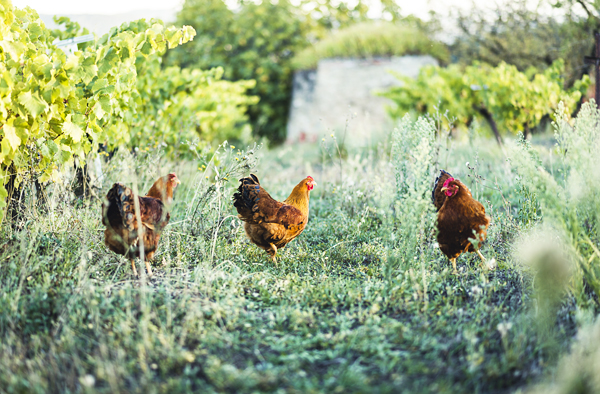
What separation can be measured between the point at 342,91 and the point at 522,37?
12.9 ft

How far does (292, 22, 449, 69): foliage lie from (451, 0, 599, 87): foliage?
2.40 ft

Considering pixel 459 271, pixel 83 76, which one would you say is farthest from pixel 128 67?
pixel 459 271

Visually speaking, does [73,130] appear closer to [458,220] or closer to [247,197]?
[247,197]

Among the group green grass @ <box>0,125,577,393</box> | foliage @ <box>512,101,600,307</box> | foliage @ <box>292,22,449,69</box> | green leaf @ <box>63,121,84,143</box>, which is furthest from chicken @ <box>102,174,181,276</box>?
foliage @ <box>292,22,449,69</box>

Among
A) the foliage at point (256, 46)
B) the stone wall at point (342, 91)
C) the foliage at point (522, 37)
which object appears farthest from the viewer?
the foliage at point (256, 46)

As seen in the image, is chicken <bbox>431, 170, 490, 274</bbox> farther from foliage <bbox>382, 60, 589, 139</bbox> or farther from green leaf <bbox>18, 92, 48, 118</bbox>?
foliage <bbox>382, 60, 589, 139</bbox>

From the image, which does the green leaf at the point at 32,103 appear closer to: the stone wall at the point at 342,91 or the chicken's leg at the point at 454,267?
the chicken's leg at the point at 454,267

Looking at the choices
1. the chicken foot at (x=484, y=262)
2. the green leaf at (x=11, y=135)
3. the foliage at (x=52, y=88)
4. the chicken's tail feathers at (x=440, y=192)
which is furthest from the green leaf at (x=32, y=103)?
the chicken foot at (x=484, y=262)

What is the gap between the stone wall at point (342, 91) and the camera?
994 centimetres

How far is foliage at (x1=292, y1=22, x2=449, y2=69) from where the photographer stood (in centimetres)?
996

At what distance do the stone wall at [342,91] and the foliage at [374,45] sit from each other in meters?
0.18

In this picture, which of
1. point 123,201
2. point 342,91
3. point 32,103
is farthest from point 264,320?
point 342,91

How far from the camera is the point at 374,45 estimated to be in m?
10.1

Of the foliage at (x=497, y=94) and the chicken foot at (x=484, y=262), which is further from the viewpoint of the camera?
the foliage at (x=497, y=94)
